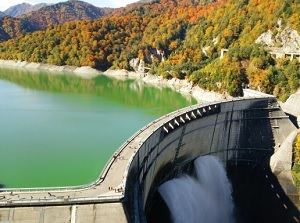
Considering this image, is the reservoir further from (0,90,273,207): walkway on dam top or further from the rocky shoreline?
(0,90,273,207): walkway on dam top

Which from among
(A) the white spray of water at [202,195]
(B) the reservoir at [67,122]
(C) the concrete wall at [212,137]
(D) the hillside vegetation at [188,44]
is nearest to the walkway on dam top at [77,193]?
(C) the concrete wall at [212,137]

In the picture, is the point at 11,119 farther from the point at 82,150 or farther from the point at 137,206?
the point at 137,206

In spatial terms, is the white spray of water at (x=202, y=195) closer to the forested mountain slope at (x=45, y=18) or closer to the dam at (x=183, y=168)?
the dam at (x=183, y=168)

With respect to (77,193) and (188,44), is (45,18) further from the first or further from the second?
(77,193)

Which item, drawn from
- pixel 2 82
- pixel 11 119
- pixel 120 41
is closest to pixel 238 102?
pixel 11 119

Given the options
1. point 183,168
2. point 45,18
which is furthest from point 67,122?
point 45,18

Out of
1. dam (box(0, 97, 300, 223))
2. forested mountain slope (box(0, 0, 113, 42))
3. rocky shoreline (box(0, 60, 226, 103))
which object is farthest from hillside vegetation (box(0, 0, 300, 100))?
forested mountain slope (box(0, 0, 113, 42))

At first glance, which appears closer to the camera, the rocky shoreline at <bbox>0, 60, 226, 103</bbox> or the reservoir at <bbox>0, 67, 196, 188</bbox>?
the reservoir at <bbox>0, 67, 196, 188</bbox>

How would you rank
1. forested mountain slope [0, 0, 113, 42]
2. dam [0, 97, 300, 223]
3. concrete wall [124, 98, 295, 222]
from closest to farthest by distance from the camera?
dam [0, 97, 300, 223] → concrete wall [124, 98, 295, 222] → forested mountain slope [0, 0, 113, 42]
